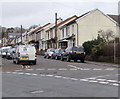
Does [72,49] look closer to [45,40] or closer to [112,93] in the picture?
[112,93]

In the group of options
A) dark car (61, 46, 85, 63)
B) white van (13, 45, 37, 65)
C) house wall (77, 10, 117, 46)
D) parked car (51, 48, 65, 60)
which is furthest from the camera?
house wall (77, 10, 117, 46)

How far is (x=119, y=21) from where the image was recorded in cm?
4675

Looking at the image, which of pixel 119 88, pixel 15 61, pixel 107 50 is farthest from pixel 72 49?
pixel 119 88

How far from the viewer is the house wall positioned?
43.2 m

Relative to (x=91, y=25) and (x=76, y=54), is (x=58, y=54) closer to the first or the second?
(x=76, y=54)

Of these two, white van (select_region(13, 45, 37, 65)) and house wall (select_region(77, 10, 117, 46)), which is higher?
house wall (select_region(77, 10, 117, 46))

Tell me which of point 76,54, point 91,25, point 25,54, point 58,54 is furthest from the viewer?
point 91,25

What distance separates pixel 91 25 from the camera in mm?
43688

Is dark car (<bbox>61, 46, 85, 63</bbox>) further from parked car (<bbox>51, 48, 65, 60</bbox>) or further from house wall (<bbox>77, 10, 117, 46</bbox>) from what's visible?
house wall (<bbox>77, 10, 117, 46</bbox>)

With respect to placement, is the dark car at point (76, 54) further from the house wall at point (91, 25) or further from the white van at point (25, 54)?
the house wall at point (91, 25)

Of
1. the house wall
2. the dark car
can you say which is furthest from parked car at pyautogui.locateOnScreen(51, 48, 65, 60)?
the house wall

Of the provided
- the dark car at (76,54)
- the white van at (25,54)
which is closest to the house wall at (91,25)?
the dark car at (76,54)

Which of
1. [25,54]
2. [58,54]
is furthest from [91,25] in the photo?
[25,54]

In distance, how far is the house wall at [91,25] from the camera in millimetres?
43156
